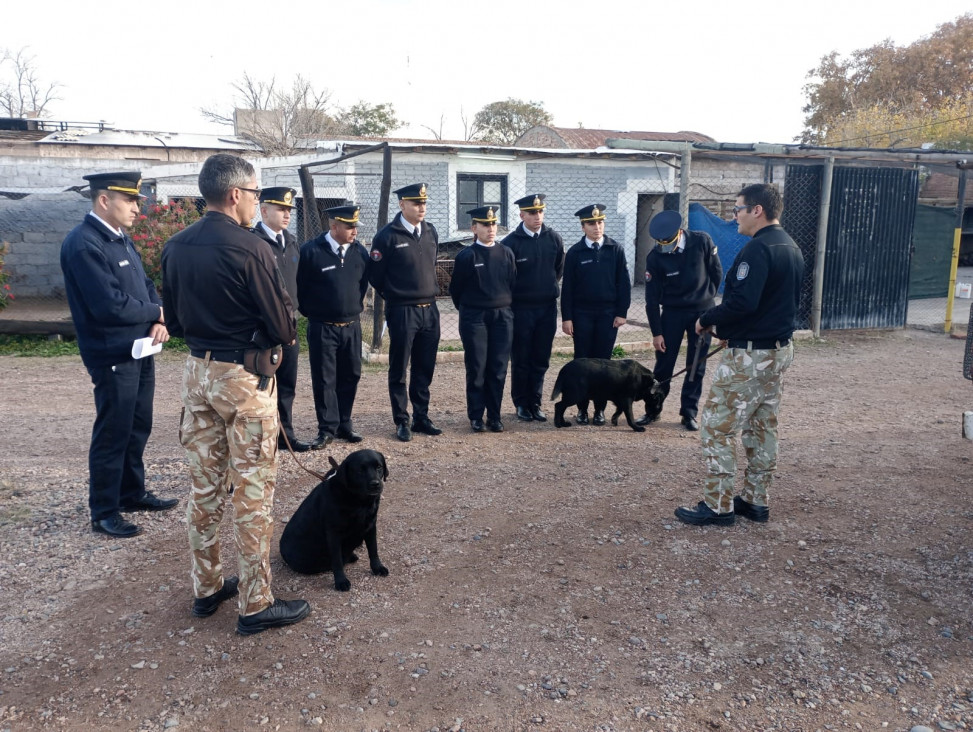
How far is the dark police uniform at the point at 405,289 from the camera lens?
20.4 feet

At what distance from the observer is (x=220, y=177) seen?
3.28m

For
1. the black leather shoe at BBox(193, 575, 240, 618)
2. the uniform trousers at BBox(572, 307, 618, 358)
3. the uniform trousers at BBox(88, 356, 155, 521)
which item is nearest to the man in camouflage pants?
the uniform trousers at BBox(572, 307, 618, 358)

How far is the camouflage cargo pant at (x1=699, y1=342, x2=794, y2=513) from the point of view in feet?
14.6

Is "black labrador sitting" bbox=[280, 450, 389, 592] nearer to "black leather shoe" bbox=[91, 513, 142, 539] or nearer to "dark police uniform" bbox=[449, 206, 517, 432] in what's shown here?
"black leather shoe" bbox=[91, 513, 142, 539]

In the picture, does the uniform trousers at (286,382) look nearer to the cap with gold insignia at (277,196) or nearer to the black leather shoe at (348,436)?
the black leather shoe at (348,436)

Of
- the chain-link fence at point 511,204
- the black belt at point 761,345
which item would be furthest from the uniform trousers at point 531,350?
the chain-link fence at point 511,204

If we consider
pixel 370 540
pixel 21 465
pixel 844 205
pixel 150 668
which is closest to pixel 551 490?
pixel 370 540

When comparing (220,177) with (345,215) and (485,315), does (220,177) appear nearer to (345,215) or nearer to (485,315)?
(345,215)

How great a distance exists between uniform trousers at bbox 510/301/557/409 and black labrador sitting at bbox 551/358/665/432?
394mm

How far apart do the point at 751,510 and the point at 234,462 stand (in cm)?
307

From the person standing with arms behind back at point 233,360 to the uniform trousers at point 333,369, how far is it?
8.65ft

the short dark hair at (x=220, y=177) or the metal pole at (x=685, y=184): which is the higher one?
the metal pole at (x=685, y=184)

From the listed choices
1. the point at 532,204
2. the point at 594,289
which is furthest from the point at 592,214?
the point at 594,289

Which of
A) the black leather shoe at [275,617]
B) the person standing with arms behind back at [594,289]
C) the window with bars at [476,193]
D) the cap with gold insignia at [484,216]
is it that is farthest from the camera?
the window with bars at [476,193]
